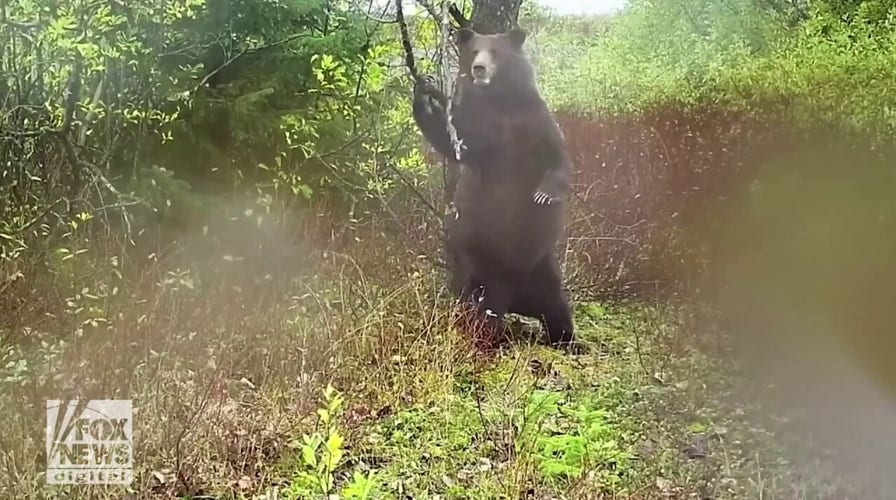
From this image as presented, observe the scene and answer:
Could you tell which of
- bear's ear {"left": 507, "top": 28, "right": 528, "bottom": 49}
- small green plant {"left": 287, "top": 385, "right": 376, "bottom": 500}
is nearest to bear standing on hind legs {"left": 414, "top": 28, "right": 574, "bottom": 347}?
bear's ear {"left": 507, "top": 28, "right": 528, "bottom": 49}

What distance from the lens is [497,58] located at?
6.19ft

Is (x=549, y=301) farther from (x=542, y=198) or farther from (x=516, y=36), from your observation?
(x=516, y=36)

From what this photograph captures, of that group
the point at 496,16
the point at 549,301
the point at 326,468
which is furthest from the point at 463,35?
the point at 326,468

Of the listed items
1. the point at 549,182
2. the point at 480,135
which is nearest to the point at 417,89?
the point at 480,135

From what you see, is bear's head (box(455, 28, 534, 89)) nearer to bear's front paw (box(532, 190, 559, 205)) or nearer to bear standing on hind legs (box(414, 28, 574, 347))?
bear standing on hind legs (box(414, 28, 574, 347))

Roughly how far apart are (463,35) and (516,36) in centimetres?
11

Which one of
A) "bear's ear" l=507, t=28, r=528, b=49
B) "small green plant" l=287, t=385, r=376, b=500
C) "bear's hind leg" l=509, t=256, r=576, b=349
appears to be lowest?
"small green plant" l=287, t=385, r=376, b=500

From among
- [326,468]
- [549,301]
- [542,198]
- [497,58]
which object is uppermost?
[497,58]

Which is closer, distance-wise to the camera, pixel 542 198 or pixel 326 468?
pixel 326 468

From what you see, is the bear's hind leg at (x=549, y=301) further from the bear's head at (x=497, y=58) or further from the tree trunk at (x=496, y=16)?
the tree trunk at (x=496, y=16)

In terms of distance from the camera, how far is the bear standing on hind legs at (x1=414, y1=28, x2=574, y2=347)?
1.91 meters

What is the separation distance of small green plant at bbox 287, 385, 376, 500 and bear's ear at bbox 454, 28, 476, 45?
2.53ft

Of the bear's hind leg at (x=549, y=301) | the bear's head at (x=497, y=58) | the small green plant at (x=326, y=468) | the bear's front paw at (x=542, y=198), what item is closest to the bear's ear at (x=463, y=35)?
the bear's head at (x=497, y=58)

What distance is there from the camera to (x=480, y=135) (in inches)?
77.5
